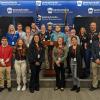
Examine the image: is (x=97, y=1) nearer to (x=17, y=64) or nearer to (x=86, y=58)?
(x=86, y=58)

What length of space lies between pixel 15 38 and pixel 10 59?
0.80 metres

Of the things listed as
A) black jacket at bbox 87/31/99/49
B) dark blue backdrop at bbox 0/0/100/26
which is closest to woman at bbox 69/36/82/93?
black jacket at bbox 87/31/99/49

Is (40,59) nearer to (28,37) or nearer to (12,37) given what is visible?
(28,37)

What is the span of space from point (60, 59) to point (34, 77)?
0.88 metres

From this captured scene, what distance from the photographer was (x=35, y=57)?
9.61m

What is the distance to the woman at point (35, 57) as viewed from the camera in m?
9.62

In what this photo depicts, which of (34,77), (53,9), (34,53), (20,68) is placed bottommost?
(34,77)

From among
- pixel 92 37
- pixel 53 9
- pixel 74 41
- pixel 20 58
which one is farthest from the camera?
pixel 53 9

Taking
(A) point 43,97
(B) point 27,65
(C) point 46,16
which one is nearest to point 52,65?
(B) point 27,65

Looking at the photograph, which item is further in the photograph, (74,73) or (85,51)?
(85,51)

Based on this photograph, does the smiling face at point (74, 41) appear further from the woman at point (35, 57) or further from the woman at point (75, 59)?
the woman at point (35, 57)

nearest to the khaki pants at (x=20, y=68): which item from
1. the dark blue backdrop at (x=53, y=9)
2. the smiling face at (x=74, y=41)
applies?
the smiling face at (x=74, y=41)

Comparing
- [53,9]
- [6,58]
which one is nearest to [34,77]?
[6,58]

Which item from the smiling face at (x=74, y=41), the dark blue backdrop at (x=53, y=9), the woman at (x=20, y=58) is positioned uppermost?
the dark blue backdrop at (x=53, y=9)
